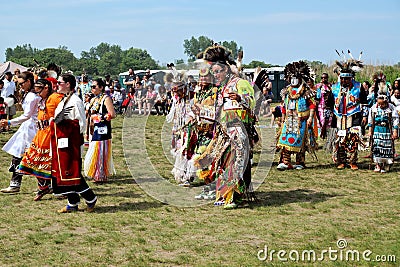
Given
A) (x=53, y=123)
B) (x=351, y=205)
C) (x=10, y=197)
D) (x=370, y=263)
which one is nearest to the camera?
(x=370, y=263)

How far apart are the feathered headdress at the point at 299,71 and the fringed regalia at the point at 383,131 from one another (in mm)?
1264

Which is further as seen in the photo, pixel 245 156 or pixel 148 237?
pixel 245 156

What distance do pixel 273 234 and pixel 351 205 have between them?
1.78 meters

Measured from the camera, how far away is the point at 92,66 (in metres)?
83.4

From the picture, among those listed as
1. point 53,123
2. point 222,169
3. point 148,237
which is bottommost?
point 148,237

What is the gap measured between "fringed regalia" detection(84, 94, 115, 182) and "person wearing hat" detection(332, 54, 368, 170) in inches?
156

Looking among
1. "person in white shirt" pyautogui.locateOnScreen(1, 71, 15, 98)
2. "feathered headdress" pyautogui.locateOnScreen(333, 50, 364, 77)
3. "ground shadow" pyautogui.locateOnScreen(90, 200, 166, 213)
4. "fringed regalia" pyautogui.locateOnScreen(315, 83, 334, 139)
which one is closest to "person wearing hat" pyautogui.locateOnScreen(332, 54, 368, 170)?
"feathered headdress" pyautogui.locateOnScreen(333, 50, 364, 77)

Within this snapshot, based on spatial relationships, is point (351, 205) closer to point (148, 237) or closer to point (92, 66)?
point (148, 237)

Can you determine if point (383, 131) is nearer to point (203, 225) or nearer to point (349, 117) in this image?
point (349, 117)

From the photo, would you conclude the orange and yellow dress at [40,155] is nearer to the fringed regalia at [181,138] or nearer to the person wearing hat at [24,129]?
the person wearing hat at [24,129]

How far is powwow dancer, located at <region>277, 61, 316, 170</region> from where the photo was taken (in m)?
9.67

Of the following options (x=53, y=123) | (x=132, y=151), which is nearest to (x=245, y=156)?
(x=53, y=123)

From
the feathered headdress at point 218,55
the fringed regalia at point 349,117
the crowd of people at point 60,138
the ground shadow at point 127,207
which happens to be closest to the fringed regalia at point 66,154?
the crowd of people at point 60,138

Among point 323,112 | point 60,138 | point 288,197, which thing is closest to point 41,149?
point 60,138
